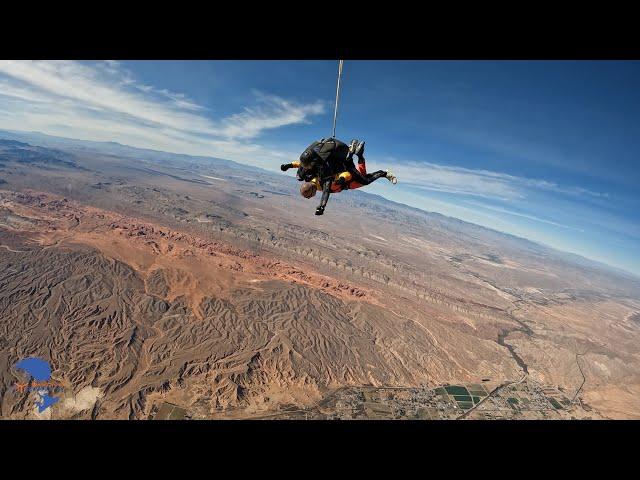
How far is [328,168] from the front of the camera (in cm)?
562

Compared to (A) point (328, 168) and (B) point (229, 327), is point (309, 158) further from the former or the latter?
(B) point (229, 327)

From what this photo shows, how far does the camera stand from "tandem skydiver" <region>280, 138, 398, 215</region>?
549 centimetres

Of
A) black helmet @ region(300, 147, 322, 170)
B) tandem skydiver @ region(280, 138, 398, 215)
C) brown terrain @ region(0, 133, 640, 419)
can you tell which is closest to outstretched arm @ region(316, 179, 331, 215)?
tandem skydiver @ region(280, 138, 398, 215)

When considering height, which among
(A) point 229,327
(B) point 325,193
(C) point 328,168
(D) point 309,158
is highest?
(D) point 309,158

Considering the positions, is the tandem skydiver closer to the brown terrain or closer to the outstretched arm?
the outstretched arm

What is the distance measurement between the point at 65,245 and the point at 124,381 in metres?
29.9

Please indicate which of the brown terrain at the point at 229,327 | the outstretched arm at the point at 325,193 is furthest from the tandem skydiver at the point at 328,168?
the brown terrain at the point at 229,327

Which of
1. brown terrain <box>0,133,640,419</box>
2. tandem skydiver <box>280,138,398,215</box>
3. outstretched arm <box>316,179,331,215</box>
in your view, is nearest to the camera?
outstretched arm <box>316,179,331,215</box>

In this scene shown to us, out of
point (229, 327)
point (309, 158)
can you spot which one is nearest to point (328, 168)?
point (309, 158)

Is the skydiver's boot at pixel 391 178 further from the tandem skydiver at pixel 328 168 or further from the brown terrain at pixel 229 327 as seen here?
the brown terrain at pixel 229 327
